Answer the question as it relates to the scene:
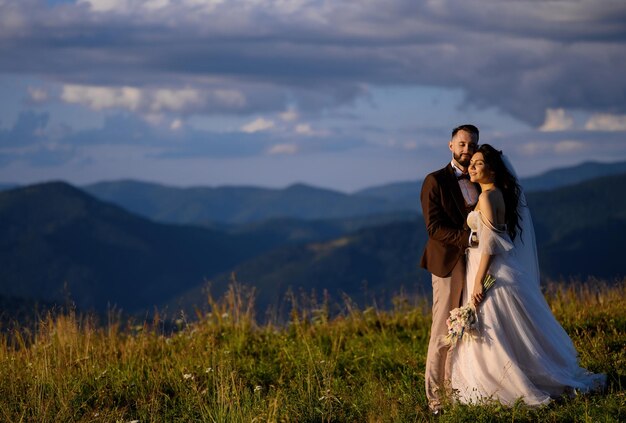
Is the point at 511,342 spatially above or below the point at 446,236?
below

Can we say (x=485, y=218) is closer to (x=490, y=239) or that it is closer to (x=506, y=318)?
(x=490, y=239)

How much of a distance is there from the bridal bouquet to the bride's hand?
0.14ft

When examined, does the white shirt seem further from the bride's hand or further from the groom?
the bride's hand

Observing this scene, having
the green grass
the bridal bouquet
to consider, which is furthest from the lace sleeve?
the green grass

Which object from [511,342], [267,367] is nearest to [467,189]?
[511,342]

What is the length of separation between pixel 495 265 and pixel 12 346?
556cm

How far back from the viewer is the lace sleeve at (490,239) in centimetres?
693

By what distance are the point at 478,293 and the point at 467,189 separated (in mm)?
888

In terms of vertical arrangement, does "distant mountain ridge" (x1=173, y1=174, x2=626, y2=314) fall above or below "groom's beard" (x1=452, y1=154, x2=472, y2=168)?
below

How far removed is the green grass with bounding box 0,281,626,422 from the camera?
7012mm

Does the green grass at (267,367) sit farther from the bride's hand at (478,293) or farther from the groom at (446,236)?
the bride's hand at (478,293)

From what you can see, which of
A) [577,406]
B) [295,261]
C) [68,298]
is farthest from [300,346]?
[295,261]

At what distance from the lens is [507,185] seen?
22.9 ft

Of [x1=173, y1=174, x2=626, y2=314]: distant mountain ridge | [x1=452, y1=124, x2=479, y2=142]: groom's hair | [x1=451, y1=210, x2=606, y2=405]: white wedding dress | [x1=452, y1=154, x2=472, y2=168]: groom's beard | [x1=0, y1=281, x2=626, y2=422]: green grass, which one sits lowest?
[x1=173, y1=174, x2=626, y2=314]: distant mountain ridge
